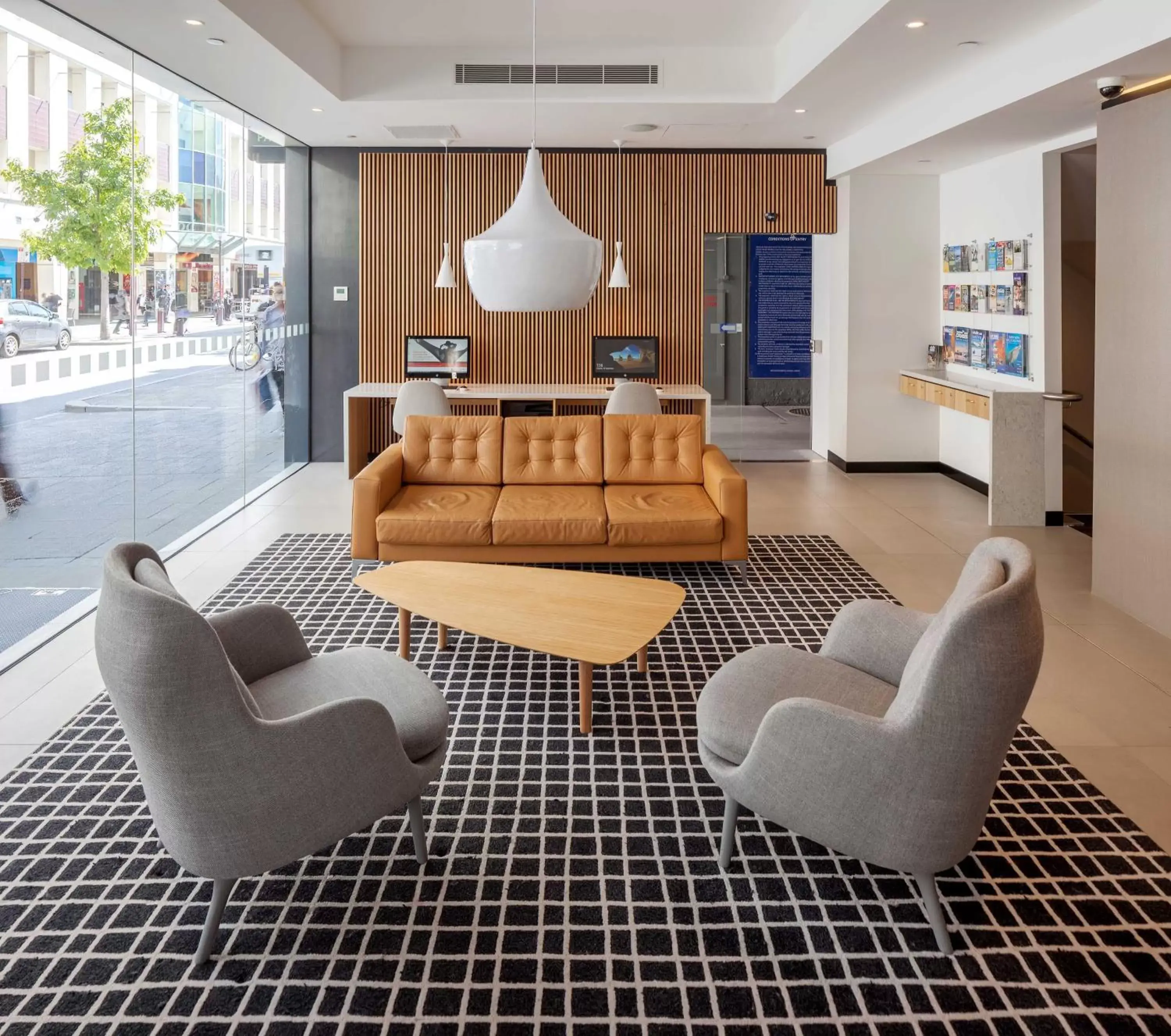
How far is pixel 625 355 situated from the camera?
1033 centimetres

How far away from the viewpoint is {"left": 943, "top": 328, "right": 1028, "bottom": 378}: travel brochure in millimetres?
8148

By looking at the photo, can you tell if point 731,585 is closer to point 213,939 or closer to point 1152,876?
point 1152,876

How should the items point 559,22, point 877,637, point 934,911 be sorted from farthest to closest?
point 559,22 < point 877,637 < point 934,911

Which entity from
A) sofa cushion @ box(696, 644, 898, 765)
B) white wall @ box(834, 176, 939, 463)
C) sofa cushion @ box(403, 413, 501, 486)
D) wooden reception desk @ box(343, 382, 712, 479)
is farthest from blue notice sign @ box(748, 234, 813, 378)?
sofa cushion @ box(696, 644, 898, 765)

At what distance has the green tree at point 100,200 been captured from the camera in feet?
16.9

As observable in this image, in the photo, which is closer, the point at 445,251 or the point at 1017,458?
the point at 1017,458

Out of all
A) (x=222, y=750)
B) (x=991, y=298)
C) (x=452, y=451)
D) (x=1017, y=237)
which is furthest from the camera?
(x=991, y=298)

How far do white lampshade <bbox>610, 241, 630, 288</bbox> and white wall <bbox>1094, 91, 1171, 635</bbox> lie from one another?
4.65 metres

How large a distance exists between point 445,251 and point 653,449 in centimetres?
394

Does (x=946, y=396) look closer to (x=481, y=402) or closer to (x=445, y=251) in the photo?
(x=481, y=402)

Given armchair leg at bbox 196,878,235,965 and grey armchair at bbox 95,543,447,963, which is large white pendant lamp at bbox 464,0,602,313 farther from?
armchair leg at bbox 196,878,235,965

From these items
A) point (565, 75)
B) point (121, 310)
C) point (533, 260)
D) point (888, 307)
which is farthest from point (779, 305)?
point (533, 260)

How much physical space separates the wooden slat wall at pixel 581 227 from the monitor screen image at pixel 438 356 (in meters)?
0.07

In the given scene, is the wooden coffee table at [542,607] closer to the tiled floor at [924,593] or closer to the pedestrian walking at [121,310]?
the tiled floor at [924,593]
